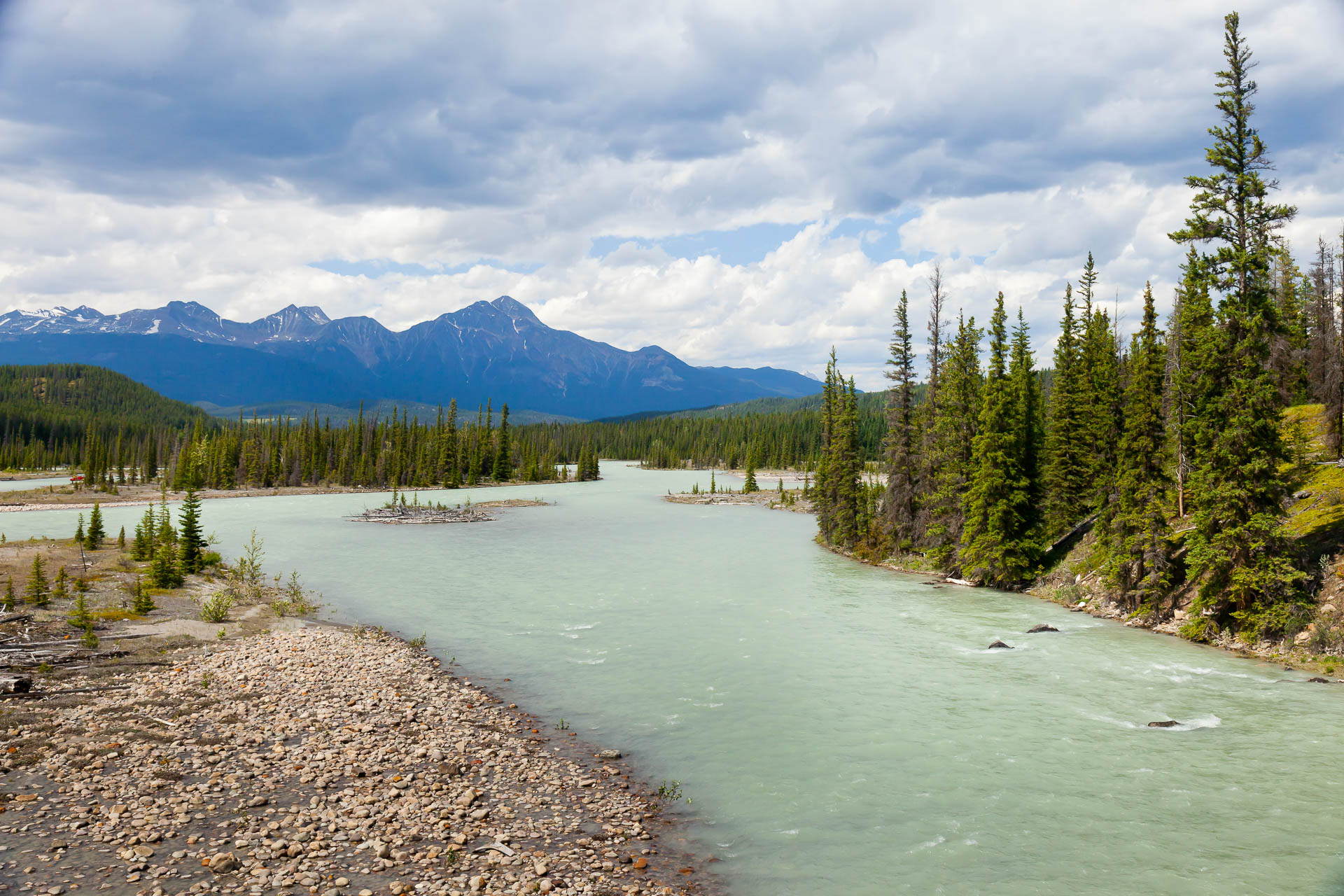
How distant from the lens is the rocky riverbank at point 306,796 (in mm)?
9359

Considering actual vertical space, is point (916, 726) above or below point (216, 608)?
below

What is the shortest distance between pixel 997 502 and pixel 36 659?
120 ft

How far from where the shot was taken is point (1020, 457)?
3688 centimetres

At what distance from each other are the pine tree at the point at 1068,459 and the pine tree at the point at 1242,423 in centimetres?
1482

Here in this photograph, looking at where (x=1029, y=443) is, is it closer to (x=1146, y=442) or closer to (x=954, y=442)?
(x=954, y=442)

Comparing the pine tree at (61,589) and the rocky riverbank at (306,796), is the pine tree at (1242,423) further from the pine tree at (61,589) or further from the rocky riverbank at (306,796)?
the pine tree at (61,589)

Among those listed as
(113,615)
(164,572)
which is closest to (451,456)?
(164,572)

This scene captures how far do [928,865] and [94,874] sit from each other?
1165cm

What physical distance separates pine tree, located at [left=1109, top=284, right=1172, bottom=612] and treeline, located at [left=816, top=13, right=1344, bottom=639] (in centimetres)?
7

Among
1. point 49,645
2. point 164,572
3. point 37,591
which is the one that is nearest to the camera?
point 49,645

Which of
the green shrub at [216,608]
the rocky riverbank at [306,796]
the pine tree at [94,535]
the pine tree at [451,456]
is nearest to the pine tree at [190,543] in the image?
the pine tree at [94,535]

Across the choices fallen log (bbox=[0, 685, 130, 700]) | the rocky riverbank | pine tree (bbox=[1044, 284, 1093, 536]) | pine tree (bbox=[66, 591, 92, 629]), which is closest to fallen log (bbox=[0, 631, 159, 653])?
pine tree (bbox=[66, 591, 92, 629])

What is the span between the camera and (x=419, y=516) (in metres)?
Result: 71.8

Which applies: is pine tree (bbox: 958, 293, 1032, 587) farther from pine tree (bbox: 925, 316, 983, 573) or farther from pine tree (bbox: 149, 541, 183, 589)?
pine tree (bbox: 149, 541, 183, 589)
